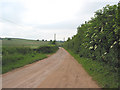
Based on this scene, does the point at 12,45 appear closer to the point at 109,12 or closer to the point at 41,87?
the point at 41,87

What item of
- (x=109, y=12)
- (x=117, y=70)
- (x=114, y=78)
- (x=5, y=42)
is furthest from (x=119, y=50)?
(x=5, y=42)

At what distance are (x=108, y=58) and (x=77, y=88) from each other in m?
3.48

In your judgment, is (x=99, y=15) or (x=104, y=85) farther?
(x=99, y=15)

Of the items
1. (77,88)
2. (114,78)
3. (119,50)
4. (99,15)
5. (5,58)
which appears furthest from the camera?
(5,58)

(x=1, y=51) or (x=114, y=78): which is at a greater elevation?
(x=1, y=51)

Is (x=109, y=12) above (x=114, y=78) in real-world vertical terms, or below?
above

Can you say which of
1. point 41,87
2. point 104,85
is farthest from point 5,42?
point 104,85

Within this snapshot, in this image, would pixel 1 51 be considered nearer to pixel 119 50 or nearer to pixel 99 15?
pixel 99 15

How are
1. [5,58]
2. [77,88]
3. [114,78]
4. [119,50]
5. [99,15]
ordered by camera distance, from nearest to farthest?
1. [77,88]
2. [114,78]
3. [119,50]
4. [99,15]
5. [5,58]

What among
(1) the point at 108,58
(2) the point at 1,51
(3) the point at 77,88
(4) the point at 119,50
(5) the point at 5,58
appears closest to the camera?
(3) the point at 77,88

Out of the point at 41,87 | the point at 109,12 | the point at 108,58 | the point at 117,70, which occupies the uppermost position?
the point at 109,12

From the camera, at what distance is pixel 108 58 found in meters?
7.16

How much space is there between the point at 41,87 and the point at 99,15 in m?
6.66

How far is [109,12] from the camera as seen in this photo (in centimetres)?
716
